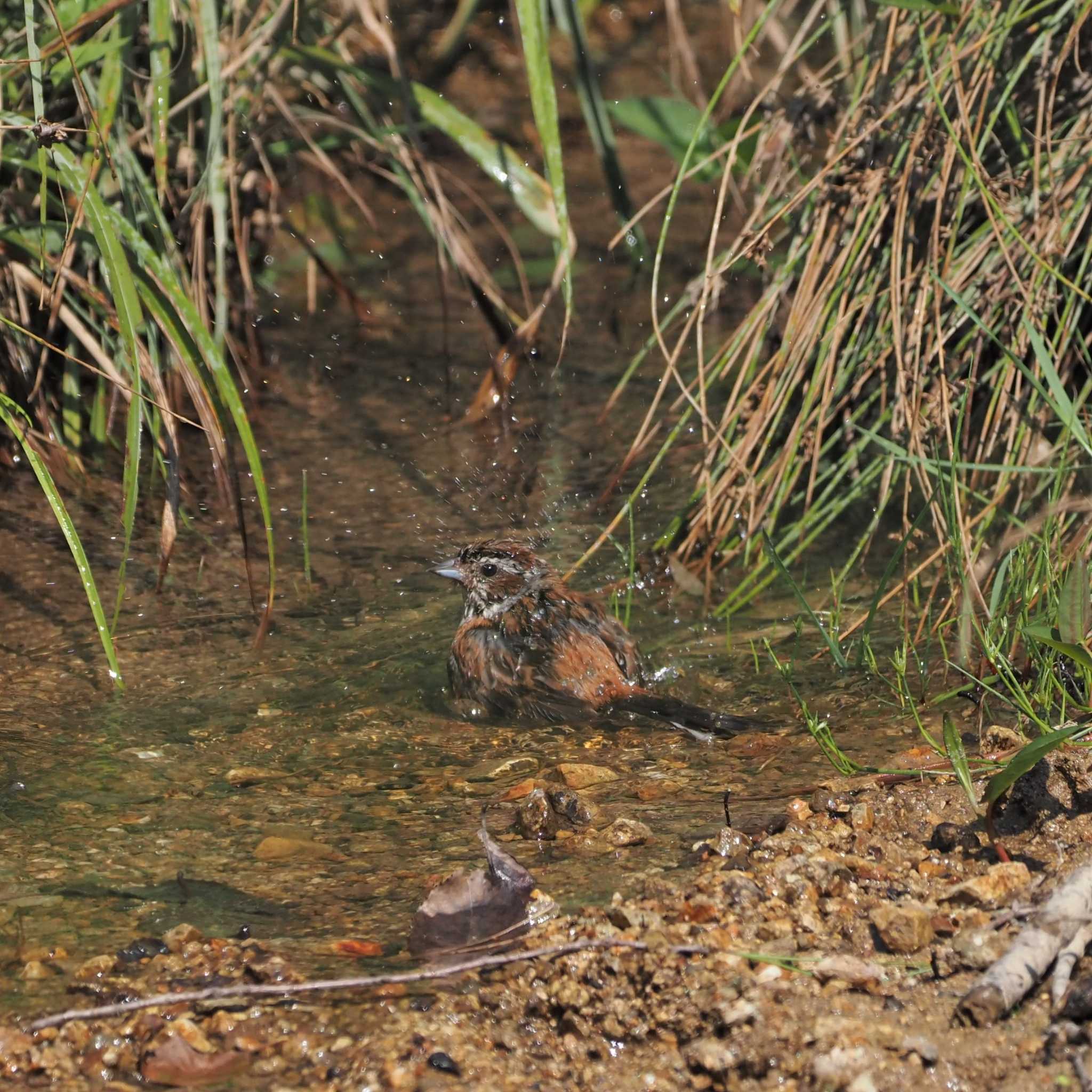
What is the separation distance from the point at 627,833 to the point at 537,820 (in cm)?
19

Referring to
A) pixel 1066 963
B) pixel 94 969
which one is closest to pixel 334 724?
pixel 94 969

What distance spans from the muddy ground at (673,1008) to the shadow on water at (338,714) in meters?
0.17

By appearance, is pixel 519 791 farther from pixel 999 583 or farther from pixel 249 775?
pixel 999 583

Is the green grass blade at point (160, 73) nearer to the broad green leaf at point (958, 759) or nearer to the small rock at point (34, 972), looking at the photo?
the small rock at point (34, 972)

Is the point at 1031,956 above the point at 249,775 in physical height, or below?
above

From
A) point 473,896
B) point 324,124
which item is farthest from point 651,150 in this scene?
point 473,896

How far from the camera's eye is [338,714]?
160 inches

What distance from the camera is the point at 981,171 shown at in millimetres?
4098

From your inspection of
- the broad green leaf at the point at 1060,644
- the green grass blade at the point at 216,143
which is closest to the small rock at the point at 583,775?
the broad green leaf at the point at 1060,644

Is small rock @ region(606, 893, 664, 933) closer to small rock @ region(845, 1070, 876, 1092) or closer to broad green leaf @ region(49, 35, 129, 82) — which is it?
small rock @ region(845, 1070, 876, 1092)

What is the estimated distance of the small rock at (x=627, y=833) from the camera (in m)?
3.15

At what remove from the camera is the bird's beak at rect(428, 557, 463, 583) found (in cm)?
484

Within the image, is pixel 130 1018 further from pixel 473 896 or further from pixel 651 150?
pixel 651 150

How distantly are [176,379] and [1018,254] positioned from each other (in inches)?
104
